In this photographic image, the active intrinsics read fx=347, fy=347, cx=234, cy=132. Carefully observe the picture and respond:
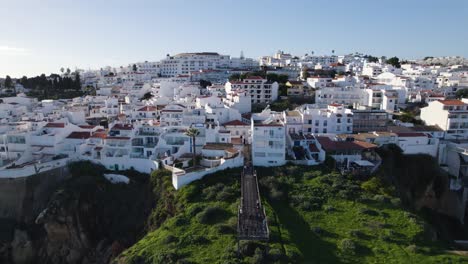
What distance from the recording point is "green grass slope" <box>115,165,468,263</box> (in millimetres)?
29109

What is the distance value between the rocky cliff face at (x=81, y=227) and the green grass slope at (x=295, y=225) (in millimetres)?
4669

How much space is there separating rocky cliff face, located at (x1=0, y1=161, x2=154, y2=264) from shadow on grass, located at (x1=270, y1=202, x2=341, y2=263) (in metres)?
17.5

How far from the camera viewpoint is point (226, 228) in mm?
32719

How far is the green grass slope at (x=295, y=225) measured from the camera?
29.1 metres

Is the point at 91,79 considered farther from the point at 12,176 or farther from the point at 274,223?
the point at 274,223

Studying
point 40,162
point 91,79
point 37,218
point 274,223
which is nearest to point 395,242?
point 274,223

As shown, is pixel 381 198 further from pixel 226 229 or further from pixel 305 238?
pixel 226 229

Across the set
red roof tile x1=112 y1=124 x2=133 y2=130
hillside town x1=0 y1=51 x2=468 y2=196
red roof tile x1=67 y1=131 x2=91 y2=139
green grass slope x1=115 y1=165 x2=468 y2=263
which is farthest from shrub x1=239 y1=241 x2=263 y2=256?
red roof tile x1=67 y1=131 x2=91 y2=139

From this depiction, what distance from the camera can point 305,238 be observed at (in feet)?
104

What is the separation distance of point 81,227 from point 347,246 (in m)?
32.6

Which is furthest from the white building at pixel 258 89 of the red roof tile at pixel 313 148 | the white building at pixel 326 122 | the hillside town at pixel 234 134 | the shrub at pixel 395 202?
the shrub at pixel 395 202

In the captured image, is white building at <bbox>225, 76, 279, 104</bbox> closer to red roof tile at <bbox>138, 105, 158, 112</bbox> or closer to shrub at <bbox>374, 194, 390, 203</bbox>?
red roof tile at <bbox>138, 105, 158, 112</bbox>

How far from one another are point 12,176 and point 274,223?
118 ft

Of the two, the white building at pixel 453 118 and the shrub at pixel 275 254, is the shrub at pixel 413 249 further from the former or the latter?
the white building at pixel 453 118
